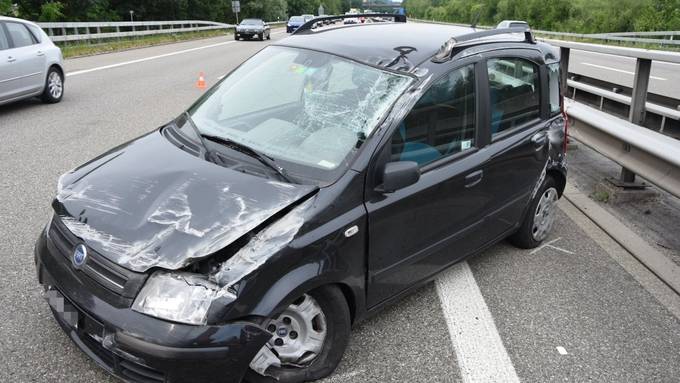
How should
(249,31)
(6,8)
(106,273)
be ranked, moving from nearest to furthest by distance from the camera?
(106,273) → (6,8) → (249,31)

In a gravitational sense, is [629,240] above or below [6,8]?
below

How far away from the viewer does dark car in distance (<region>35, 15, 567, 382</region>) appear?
2.42 metres

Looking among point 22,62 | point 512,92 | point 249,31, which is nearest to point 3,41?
point 22,62

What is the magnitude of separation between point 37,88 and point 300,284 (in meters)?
8.87

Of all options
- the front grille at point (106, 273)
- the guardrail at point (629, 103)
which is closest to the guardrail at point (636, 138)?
the guardrail at point (629, 103)

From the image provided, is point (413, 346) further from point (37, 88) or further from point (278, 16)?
point (278, 16)

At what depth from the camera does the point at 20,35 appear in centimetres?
948

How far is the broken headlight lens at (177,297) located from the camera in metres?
2.35

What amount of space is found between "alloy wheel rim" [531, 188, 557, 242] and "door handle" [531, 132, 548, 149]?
0.48m

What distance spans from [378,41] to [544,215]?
2.11m

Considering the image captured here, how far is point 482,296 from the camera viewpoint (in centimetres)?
387

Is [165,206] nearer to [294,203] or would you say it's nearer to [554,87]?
[294,203]

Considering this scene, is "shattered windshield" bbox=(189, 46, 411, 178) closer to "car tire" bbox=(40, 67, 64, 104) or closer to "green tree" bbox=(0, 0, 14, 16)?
"car tire" bbox=(40, 67, 64, 104)

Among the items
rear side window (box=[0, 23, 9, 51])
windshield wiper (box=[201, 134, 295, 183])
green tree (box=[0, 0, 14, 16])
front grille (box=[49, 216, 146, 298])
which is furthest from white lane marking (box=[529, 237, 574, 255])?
green tree (box=[0, 0, 14, 16])
